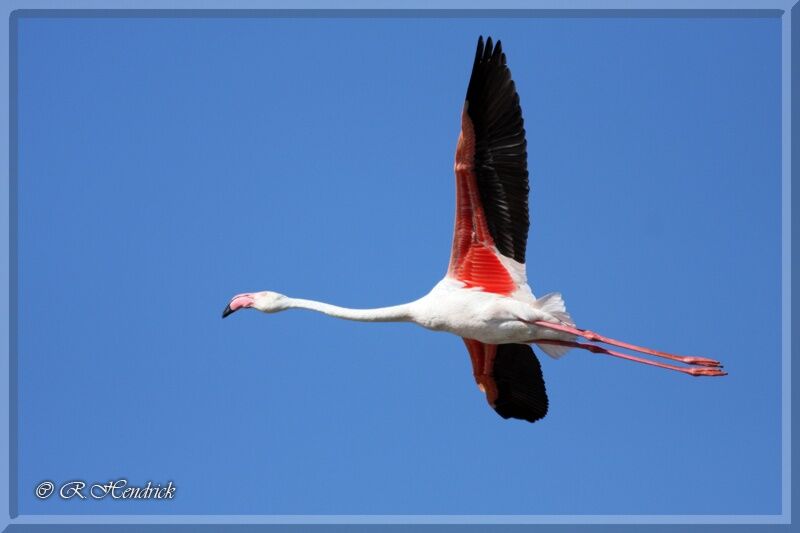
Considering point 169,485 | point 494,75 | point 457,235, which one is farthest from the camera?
point 169,485

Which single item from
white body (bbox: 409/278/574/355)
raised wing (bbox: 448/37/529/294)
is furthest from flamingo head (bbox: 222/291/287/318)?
raised wing (bbox: 448/37/529/294)

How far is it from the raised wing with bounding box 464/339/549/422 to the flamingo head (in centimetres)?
252

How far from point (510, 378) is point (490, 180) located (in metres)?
3.27

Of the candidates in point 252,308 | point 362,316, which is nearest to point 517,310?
point 362,316

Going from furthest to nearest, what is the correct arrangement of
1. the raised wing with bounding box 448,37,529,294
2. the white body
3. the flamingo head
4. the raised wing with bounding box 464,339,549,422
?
the raised wing with bounding box 464,339,549,422, the flamingo head, the white body, the raised wing with bounding box 448,37,529,294

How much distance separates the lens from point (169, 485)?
53.2 ft

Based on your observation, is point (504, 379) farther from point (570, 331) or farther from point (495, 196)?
point (495, 196)

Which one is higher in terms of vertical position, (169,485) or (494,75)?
(494,75)

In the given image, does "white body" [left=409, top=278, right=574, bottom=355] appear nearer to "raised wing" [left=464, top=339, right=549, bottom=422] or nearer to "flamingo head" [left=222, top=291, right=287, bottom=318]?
"raised wing" [left=464, top=339, right=549, bottom=422]

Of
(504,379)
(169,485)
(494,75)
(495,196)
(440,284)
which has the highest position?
(494,75)

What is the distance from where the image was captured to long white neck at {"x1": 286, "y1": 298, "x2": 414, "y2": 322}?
50.5 feet

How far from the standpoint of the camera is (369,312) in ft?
51.0

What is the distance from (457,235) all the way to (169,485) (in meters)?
4.83

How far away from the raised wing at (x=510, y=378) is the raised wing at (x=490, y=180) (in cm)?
153
